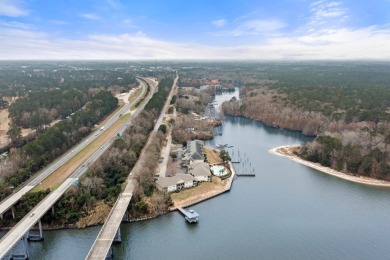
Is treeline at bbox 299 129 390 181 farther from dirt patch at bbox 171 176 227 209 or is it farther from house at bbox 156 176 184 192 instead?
house at bbox 156 176 184 192

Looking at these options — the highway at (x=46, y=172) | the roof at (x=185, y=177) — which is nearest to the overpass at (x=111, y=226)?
the roof at (x=185, y=177)

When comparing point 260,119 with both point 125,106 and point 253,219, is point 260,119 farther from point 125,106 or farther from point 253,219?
point 253,219

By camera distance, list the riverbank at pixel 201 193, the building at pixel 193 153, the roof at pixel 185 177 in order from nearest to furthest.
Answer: the riverbank at pixel 201 193
the roof at pixel 185 177
the building at pixel 193 153

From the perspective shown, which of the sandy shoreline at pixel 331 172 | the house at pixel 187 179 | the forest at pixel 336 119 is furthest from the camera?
the forest at pixel 336 119

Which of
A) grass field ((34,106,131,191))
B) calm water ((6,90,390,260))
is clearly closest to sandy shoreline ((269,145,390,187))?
calm water ((6,90,390,260))

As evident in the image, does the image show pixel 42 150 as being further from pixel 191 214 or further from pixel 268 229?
pixel 268 229

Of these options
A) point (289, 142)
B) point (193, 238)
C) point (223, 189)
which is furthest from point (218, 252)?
point (289, 142)

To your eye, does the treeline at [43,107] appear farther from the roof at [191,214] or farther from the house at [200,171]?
the roof at [191,214]

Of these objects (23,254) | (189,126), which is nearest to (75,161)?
(23,254)
